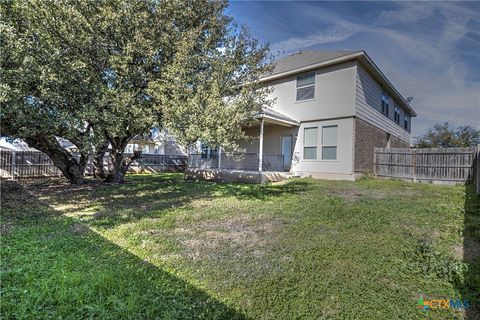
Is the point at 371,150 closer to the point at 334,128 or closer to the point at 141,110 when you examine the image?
the point at 334,128

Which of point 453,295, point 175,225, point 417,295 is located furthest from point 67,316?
point 453,295

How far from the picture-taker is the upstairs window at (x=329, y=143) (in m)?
12.8

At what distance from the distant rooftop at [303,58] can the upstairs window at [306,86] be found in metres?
0.56

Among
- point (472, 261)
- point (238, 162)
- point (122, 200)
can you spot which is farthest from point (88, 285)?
point (238, 162)

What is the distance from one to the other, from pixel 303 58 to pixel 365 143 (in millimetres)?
5815

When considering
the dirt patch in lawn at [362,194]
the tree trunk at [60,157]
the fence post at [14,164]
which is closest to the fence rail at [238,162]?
the dirt patch in lawn at [362,194]

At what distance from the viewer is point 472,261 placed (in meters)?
3.47

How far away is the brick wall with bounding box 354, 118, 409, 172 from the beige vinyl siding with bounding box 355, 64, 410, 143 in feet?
1.16

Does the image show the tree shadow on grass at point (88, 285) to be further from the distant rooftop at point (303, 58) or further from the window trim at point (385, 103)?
the window trim at point (385, 103)

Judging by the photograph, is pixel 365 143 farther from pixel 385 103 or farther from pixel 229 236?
pixel 229 236

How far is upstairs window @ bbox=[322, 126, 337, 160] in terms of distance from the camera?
12.8 meters

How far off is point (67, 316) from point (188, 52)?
703cm

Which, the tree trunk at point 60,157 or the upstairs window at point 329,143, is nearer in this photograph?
the tree trunk at point 60,157

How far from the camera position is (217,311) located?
100 inches
